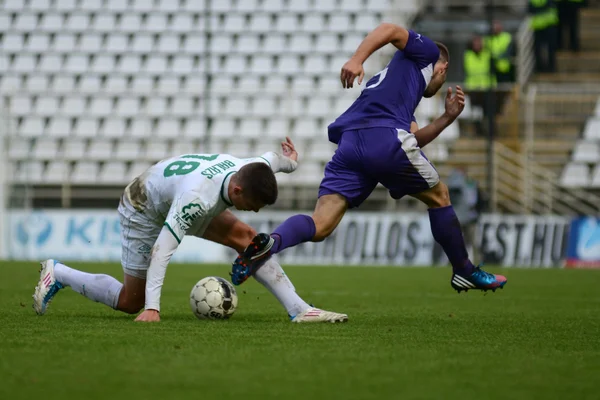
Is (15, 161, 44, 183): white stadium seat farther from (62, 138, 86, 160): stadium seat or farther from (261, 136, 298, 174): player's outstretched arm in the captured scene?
(261, 136, 298, 174): player's outstretched arm

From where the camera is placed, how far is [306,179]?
2066cm

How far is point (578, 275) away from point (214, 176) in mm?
10293

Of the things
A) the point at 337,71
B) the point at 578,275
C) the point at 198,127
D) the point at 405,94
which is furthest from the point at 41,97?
the point at 405,94

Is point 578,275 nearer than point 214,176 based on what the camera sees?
No

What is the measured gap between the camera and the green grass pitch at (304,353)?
393 centimetres

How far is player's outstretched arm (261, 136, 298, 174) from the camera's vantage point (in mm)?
6630

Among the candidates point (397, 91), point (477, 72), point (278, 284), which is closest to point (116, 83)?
point (477, 72)

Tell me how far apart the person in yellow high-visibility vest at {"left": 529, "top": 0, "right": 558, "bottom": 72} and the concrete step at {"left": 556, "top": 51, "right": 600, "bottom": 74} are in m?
0.40

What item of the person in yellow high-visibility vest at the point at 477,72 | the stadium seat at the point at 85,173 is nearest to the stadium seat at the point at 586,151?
the person in yellow high-visibility vest at the point at 477,72

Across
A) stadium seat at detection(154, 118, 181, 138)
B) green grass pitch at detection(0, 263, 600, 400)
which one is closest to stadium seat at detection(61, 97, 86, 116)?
stadium seat at detection(154, 118, 181, 138)

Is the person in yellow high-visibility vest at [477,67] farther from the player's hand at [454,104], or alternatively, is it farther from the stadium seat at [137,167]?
the player's hand at [454,104]

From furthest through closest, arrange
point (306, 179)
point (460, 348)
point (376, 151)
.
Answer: point (306, 179), point (376, 151), point (460, 348)

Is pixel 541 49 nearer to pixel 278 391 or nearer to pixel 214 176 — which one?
pixel 214 176

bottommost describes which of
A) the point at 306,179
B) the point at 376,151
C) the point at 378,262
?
the point at 378,262
